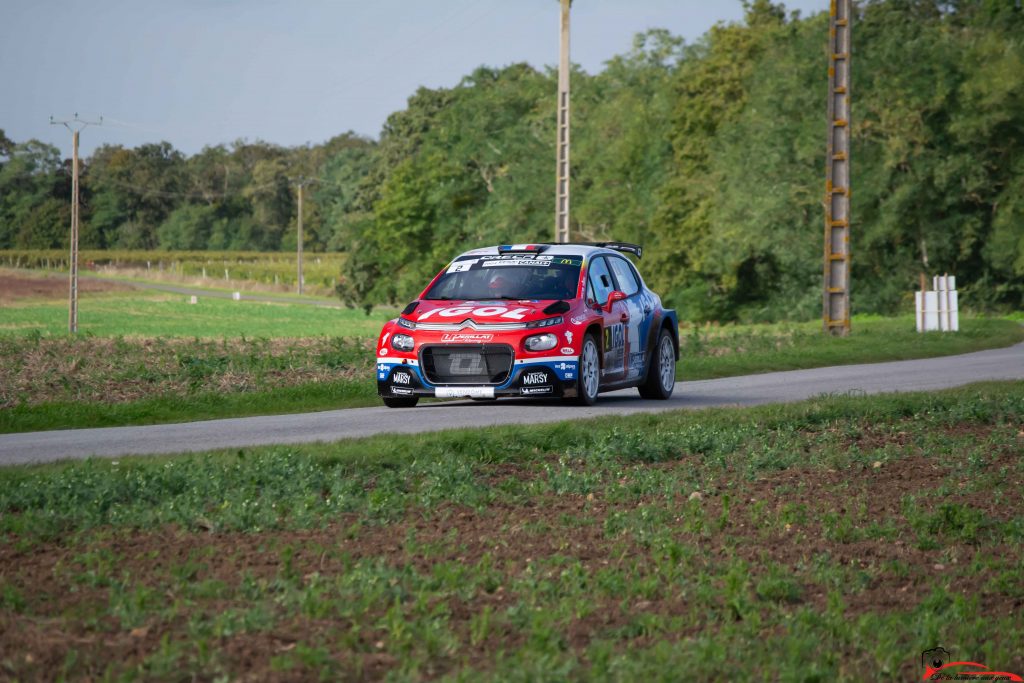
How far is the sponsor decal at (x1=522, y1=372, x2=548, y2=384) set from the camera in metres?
16.6

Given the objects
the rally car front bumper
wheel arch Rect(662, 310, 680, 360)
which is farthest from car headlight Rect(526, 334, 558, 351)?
wheel arch Rect(662, 310, 680, 360)

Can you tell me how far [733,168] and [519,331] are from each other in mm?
45851

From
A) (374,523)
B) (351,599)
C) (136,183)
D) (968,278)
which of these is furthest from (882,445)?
(136,183)

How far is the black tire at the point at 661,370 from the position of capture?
18.9 metres

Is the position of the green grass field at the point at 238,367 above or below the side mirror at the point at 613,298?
below

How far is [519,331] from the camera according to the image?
16422 millimetres

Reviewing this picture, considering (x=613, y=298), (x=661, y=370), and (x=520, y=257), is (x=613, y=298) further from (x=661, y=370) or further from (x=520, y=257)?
(x=661, y=370)

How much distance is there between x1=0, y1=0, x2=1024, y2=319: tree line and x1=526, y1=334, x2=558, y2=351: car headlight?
4008 centimetres

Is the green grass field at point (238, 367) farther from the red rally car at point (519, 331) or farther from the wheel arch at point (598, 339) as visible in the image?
the wheel arch at point (598, 339)

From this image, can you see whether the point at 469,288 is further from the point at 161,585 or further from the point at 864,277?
the point at 864,277

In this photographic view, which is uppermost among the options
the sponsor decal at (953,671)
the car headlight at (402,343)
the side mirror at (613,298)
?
the side mirror at (613,298)

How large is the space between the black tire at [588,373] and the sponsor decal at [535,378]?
39 centimetres

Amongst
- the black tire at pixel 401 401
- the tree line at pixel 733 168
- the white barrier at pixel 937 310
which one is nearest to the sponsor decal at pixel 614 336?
the black tire at pixel 401 401

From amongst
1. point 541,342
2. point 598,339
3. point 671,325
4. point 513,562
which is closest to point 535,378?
point 541,342
